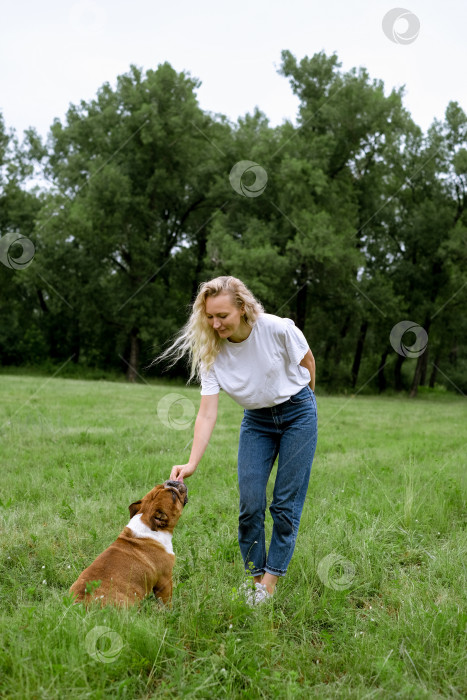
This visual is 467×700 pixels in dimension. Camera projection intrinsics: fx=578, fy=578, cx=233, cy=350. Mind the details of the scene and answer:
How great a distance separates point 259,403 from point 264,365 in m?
0.25

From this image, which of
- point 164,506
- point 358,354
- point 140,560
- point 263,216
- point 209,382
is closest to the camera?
point 140,560

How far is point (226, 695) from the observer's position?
2.57m

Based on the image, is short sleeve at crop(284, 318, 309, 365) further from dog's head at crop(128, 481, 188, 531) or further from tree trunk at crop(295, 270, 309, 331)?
tree trunk at crop(295, 270, 309, 331)

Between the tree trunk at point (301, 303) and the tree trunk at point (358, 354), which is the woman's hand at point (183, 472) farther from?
the tree trunk at point (358, 354)

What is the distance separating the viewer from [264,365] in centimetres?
368

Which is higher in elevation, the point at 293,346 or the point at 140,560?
the point at 293,346

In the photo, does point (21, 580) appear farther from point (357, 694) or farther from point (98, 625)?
point (357, 694)

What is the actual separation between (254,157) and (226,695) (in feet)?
96.1

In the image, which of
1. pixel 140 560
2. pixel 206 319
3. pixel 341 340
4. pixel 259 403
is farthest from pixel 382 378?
pixel 140 560

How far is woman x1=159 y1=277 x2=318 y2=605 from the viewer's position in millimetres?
3664

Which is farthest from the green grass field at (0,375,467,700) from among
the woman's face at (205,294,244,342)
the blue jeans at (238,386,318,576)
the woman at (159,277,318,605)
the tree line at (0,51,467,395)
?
the tree line at (0,51,467,395)

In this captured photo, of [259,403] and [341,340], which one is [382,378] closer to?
[341,340]

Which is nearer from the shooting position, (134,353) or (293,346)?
(293,346)

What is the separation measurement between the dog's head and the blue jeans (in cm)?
41
